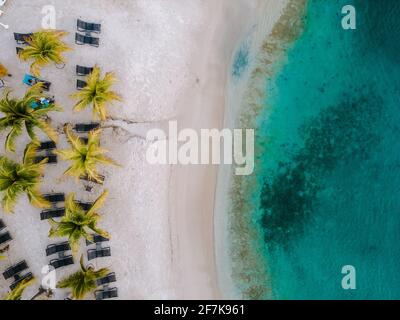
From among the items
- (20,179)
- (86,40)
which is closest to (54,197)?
(20,179)

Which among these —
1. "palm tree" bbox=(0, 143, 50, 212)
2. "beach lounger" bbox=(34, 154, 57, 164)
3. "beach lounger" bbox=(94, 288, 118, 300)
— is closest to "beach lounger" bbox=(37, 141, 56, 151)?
"beach lounger" bbox=(34, 154, 57, 164)

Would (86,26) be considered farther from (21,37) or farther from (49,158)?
(49,158)

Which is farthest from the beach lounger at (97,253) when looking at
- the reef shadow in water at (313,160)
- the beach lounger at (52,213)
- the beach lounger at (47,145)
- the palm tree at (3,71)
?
the palm tree at (3,71)

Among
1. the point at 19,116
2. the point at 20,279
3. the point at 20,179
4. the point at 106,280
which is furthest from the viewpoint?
the point at 106,280

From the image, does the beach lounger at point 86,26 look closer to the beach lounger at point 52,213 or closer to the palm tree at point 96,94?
the palm tree at point 96,94

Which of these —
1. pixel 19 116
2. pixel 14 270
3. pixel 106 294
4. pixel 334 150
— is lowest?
pixel 106 294

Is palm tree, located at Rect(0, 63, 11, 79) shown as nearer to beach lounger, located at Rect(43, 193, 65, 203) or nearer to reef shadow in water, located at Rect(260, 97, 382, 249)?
beach lounger, located at Rect(43, 193, 65, 203)
